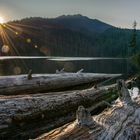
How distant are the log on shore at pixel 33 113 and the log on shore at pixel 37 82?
322cm

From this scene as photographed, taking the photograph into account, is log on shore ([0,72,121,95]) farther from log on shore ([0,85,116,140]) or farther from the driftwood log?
the driftwood log

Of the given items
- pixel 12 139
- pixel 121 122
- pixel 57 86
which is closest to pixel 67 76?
pixel 57 86

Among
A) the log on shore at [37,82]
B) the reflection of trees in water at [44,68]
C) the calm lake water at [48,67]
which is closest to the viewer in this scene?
the log on shore at [37,82]

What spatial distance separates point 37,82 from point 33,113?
231 inches

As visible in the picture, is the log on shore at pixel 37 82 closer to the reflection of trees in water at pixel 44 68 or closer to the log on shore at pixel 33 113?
the log on shore at pixel 33 113

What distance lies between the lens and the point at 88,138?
574 cm

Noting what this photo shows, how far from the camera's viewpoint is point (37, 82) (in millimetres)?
15789

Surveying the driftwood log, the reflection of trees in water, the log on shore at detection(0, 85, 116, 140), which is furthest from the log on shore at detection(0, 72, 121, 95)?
the reflection of trees in water

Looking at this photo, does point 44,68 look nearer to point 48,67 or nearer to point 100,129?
point 48,67

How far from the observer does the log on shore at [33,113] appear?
924 centimetres

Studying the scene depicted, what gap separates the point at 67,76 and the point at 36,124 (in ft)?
26.9

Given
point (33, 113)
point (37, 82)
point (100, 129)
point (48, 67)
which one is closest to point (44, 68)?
point (48, 67)

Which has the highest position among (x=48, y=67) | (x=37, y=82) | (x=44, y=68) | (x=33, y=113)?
(x=48, y=67)

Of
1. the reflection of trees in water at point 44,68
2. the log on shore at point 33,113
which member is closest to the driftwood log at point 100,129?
the log on shore at point 33,113
